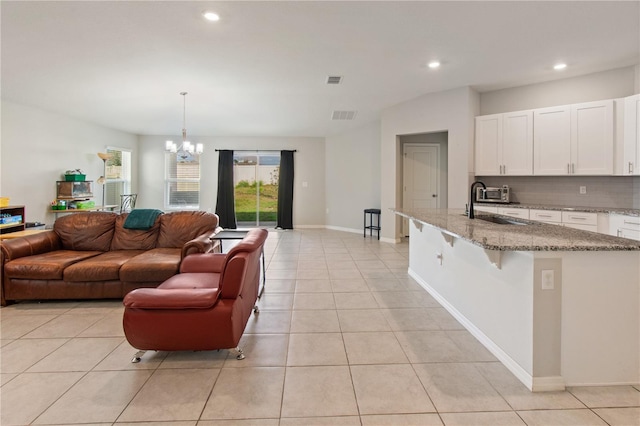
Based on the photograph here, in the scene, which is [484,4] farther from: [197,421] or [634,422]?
[197,421]

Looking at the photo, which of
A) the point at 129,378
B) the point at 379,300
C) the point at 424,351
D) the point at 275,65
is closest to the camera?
the point at 129,378

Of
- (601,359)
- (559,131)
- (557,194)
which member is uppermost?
(559,131)

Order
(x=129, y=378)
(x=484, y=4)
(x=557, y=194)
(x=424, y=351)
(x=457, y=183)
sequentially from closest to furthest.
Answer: (x=129, y=378)
(x=424, y=351)
(x=484, y=4)
(x=557, y=194)
(x=457, y=183)

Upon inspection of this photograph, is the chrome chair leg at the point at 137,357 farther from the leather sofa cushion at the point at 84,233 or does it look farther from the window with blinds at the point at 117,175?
the window with blinds at the point at 117,175

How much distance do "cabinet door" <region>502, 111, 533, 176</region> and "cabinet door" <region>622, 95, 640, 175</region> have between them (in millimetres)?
1041

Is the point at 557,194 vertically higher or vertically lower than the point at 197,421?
higher

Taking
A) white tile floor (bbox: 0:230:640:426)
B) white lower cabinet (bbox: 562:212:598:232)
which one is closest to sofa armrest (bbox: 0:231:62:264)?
white tile floor (bbox: 0:230:640:426)

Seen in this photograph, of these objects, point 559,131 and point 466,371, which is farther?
point 559,131

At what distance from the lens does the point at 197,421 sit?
177 cm

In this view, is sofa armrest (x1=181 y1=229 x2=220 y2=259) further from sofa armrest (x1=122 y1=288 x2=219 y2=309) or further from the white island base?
the white island base

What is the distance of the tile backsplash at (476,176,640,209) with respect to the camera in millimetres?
4539

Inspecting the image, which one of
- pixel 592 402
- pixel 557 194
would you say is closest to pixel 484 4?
pixel 592 402

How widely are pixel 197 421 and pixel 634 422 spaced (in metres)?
2.22

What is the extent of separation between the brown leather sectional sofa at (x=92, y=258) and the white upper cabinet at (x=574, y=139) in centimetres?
Answer: 476
